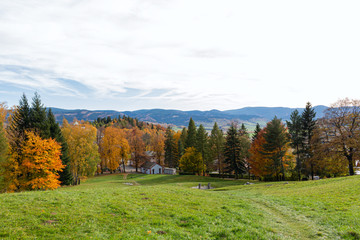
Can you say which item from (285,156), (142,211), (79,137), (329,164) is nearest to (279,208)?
(142,211)

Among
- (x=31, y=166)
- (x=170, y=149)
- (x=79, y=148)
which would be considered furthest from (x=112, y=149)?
(x=31, y=166)

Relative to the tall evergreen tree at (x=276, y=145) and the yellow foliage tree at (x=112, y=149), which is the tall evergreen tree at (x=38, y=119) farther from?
the tall evergreen tree at (x=276, y=145)

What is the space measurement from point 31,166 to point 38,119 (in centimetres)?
1152

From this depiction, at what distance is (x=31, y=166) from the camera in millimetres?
28359

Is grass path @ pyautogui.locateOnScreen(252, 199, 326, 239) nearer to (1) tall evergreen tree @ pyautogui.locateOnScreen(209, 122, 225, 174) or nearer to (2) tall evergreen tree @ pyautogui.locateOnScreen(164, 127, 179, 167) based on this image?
(1) tall evergreen tree @ pyautogui.locateOnScreen(209, 122, 225, 174)

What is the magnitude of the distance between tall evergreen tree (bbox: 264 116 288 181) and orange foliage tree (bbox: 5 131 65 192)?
4356 cm

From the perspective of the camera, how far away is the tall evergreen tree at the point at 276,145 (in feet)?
147

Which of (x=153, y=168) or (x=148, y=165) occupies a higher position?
(x=148, y=165)

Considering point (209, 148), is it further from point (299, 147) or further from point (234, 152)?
point (299, 147)

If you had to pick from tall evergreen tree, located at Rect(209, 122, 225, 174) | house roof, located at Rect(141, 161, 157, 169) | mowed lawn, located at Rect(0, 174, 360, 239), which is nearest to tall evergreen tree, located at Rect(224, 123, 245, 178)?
tall evergreen tree, located at Rect(209, 122, 225, 174)

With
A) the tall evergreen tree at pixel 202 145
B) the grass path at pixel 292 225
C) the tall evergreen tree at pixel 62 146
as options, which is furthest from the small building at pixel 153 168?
the grass path at pixel 292 225

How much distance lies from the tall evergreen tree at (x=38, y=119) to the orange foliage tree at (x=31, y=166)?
524cm

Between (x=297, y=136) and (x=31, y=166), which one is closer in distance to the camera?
(x=31, y=166)

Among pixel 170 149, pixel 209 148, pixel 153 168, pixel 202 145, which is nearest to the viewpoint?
pixel 202 145
